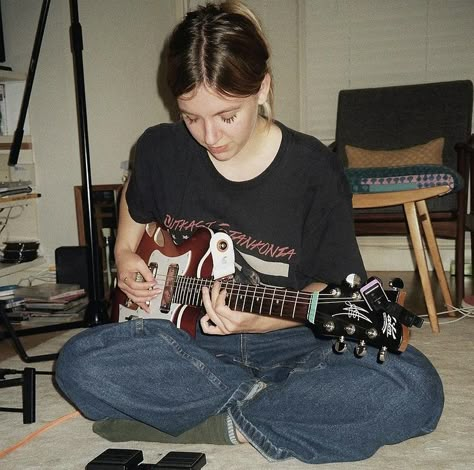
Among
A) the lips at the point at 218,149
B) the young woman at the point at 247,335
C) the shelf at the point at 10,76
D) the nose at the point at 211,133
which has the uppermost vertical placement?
the shelf at the point at 10,76

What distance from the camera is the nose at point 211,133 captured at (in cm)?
112

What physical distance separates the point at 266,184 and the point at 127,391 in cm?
49

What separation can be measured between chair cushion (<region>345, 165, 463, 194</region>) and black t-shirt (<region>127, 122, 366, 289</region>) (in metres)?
0.84

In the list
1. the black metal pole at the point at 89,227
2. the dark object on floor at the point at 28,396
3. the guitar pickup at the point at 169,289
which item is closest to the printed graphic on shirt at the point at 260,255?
the guitar pickup at the point at 169,289

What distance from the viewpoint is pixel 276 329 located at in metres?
1.23

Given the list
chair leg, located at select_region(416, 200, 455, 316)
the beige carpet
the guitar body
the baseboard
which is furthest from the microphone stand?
the baseboard

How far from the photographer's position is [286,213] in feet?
4.11

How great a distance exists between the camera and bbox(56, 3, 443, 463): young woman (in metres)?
1.11

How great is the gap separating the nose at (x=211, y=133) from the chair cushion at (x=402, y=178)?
1.06 meters

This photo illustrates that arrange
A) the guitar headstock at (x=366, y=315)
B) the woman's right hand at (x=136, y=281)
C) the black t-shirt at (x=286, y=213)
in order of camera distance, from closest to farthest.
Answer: the guitar headstock at (x=366, y=315), the black t-shirt at (x=286, y=213), the woman's right hand at (x=136, y=281)

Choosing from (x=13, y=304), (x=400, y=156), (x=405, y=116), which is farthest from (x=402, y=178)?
(x=13, y=304)

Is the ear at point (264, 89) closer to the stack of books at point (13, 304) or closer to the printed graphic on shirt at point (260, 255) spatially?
the printed graphic on shirt at point (260, 255)

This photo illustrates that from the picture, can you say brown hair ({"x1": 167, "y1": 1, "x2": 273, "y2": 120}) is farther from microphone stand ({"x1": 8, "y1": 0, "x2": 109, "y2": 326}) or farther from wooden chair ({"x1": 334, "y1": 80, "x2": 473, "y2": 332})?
wooden chair ({"x1": 334, "y1": 80, "x2": 473, "y2": 332})

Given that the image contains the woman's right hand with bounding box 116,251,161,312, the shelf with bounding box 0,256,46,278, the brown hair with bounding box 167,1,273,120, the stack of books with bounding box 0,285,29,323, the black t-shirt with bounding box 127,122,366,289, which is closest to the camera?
the brown hair with bounding box 167,1,273,120
